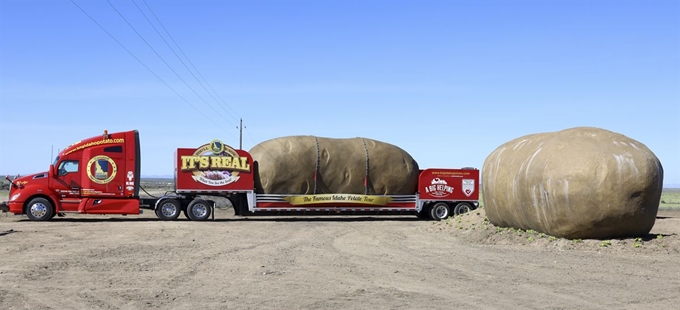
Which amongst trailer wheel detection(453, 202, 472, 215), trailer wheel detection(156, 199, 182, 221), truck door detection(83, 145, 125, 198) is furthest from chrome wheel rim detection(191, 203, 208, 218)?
trailer wheel detection(453, 202, 472, 215)

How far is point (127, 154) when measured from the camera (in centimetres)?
2600

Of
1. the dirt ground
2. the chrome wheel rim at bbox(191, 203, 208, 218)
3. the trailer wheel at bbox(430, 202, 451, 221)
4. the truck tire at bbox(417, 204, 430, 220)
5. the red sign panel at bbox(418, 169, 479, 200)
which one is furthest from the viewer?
the truck tire at bbox(417, 204, 430, 220)

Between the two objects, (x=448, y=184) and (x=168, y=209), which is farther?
(x=448, y=184)

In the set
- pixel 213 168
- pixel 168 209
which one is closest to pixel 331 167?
pixel 213 168

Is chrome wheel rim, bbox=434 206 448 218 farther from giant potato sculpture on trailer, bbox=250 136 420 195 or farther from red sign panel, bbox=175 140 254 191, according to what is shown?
red sign panel, bbox=175 140 254 191

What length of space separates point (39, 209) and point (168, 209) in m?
4.58

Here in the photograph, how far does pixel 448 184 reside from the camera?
29.7 metres

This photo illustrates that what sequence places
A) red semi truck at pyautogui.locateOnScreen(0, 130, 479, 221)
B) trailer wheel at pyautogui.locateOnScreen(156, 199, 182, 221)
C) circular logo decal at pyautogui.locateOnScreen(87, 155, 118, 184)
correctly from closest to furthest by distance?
red semi truck at pyautogui.locateOnScreen(0, 130, 479, 221) → circular logo decal at pyautogui.locateOnScreen(87, 155, 118, 184) → trailer wheel at pyautogui.locateOnScreen(156, 199, 182, 221)

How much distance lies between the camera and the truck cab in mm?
25266

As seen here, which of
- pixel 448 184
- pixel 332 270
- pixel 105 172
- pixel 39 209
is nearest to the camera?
pixel 332 270

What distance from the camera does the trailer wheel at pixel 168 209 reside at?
2666cm

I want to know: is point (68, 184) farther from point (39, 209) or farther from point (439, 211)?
point (439, 211)

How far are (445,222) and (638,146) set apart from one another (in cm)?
905

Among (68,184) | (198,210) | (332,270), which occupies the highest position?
(68,184)
